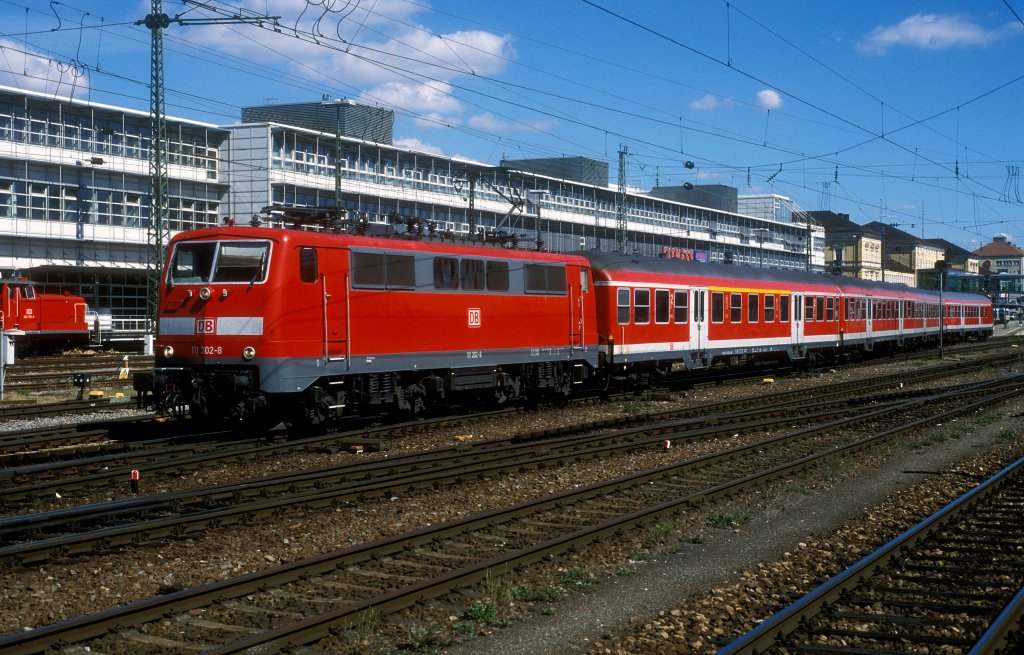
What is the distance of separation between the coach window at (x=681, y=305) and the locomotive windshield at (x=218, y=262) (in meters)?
14.9

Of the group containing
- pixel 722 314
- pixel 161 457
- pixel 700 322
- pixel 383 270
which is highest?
pixel 383 270

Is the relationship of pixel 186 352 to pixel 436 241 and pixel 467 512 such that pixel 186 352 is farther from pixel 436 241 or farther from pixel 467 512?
pixel 467 512

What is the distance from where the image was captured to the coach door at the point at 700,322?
29.2m

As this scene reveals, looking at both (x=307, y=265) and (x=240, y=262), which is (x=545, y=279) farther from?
(x=240, y=262)

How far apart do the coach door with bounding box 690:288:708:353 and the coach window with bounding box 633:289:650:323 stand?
A: 2866 millimetres

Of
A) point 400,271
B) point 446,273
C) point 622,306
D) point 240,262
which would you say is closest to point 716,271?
point 622,306

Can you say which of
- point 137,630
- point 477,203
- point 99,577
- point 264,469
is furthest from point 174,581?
point 477,203

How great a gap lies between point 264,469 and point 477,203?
53.2 metres

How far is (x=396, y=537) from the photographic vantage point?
9977 millimetres

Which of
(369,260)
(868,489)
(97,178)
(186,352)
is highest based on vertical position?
(97,178)

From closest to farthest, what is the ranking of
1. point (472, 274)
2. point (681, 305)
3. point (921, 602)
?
point (921, 602) → point (472, 274) → point (681, 305)

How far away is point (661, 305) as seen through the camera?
27.3 m

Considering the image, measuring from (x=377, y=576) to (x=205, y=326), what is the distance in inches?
345

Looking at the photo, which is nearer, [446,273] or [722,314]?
[446,273]
